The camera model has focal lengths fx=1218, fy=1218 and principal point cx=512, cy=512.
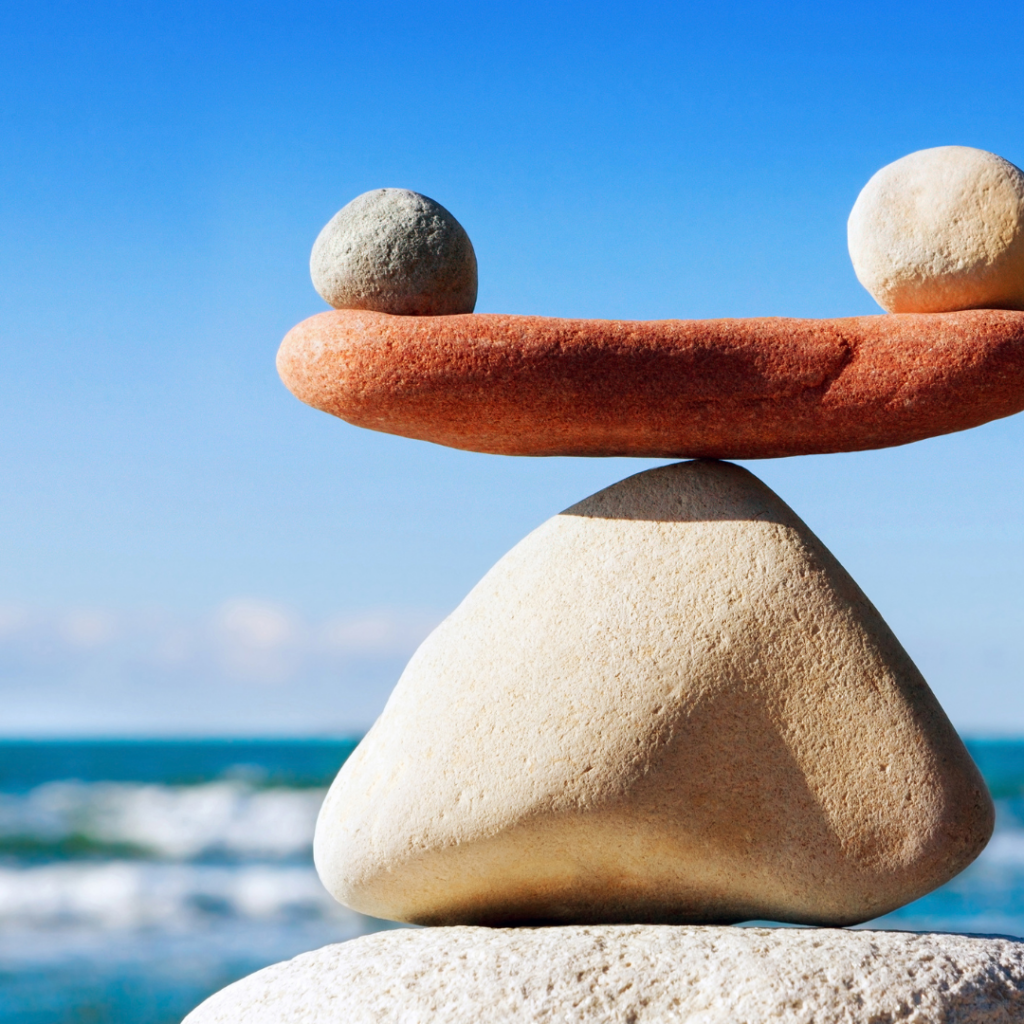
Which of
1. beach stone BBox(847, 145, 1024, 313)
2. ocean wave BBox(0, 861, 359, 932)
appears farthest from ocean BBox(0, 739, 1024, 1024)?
beach stone BBox(847, 145, 1024, 313)

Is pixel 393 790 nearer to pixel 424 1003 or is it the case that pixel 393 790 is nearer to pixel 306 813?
pixel 424 1003

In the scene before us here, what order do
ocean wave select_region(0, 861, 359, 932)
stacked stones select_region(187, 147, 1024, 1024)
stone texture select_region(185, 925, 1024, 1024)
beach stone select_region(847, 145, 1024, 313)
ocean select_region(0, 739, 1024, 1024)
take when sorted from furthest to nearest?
ocean wave select_region(0, 861, 359, 932) < ocean select_region(0, 739, 1024, 1024) < beach stone select_region(847, 145, 1024, 313) < stacked stones select_region(187, 147, 1024, 1024) < stone texture select_region(185, 925, 1024, 1024)

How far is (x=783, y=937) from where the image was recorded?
12.3 feet

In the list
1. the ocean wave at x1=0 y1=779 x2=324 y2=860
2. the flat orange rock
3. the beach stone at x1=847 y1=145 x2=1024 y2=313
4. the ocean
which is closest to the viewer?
the flat orange rock

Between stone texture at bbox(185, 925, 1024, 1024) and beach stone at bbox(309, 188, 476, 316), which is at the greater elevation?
beach stone at bbox(309, 188, 476, 316)

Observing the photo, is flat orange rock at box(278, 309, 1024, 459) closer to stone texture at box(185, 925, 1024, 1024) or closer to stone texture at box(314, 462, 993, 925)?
stone texture at box(314, 462, 993, 925)

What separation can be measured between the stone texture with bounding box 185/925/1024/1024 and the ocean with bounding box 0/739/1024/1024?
21.8ft

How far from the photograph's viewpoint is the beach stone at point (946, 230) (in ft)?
13.8

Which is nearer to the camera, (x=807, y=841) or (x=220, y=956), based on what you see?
(x=807, y=841)

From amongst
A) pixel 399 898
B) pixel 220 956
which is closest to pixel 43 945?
pixel 220 956

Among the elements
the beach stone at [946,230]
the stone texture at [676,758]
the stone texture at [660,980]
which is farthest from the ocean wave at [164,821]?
the beach stone at [946,230]

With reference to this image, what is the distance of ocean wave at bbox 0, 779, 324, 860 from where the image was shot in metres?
15.4

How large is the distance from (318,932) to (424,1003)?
8698mm

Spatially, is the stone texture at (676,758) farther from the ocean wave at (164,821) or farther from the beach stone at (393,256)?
the ocean wave at (164,821)
